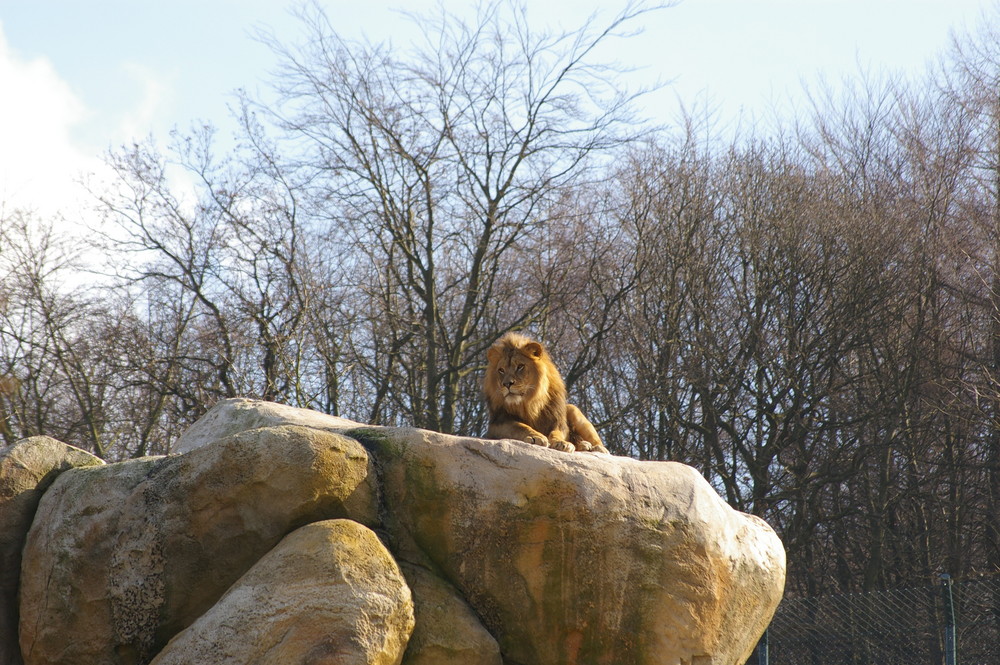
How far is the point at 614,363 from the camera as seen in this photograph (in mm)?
20594

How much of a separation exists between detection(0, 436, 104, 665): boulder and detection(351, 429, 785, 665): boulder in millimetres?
2583

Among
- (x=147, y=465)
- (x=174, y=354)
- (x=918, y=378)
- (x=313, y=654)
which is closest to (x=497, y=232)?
(x=174, y=354)

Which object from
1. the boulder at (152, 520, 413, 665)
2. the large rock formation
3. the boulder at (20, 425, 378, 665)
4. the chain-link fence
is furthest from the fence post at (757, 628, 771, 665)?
the boulder at (152, 520, 413, 665)

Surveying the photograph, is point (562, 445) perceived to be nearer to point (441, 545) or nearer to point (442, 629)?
point (441, 545)

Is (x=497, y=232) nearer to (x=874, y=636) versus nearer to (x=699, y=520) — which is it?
(x=874, y=636)

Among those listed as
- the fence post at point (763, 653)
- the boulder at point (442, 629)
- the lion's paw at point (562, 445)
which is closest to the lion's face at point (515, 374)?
the lion's paw at point (562, 445)

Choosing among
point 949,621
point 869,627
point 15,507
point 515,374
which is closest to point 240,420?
point 15,507

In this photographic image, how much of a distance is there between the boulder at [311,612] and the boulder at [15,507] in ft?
5.75

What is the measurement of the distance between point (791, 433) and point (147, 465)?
566 inches

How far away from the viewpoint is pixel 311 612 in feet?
18.7

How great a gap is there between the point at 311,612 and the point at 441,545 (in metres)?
1.09

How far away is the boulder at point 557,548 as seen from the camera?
650cm

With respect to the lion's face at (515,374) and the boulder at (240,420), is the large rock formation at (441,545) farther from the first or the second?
the lion's face at (515,374)

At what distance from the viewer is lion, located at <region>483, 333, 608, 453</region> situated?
26.8 ft
